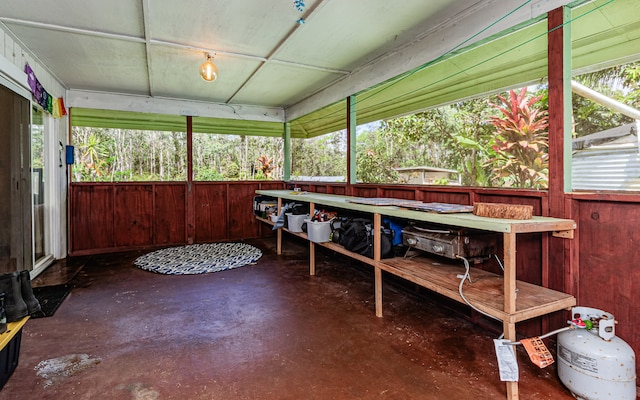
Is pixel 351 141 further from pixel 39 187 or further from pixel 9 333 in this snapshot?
pixel 39 187

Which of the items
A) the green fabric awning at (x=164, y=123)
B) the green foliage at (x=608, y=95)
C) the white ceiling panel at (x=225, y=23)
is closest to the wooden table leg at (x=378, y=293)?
the green foliage at (x=608, y=95)

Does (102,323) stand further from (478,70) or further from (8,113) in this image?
(478,70)

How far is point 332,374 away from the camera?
1.96 m

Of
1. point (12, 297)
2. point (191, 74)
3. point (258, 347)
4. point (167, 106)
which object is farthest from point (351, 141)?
point (12, 297)

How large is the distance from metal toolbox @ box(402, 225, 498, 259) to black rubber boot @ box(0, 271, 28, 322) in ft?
8.52

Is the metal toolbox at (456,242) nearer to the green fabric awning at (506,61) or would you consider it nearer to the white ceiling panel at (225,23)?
the green fabric awning at (506,61)

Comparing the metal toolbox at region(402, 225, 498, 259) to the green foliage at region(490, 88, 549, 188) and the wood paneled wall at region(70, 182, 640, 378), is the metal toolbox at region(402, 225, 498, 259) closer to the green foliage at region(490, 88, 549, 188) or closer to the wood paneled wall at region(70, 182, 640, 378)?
the wood paneled wall at region(70, 182, 640, 378)

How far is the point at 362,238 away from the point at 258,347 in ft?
4.33

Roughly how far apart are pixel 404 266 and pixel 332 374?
1025 millimetres

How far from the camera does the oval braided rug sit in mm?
4262

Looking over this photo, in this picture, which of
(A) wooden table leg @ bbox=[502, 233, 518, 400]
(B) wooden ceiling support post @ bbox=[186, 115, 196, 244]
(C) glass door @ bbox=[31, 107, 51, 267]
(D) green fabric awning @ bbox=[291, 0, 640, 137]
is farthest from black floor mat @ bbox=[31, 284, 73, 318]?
(D) green fabric awning @ bbox=[291, 0, 640, 137]

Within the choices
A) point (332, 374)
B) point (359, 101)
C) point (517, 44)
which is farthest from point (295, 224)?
point (517, 44)

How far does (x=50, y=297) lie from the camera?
3.24 meters

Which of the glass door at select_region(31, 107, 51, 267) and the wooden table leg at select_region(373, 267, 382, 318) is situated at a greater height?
the glass door at select_region(31, 107, 51, 267)
